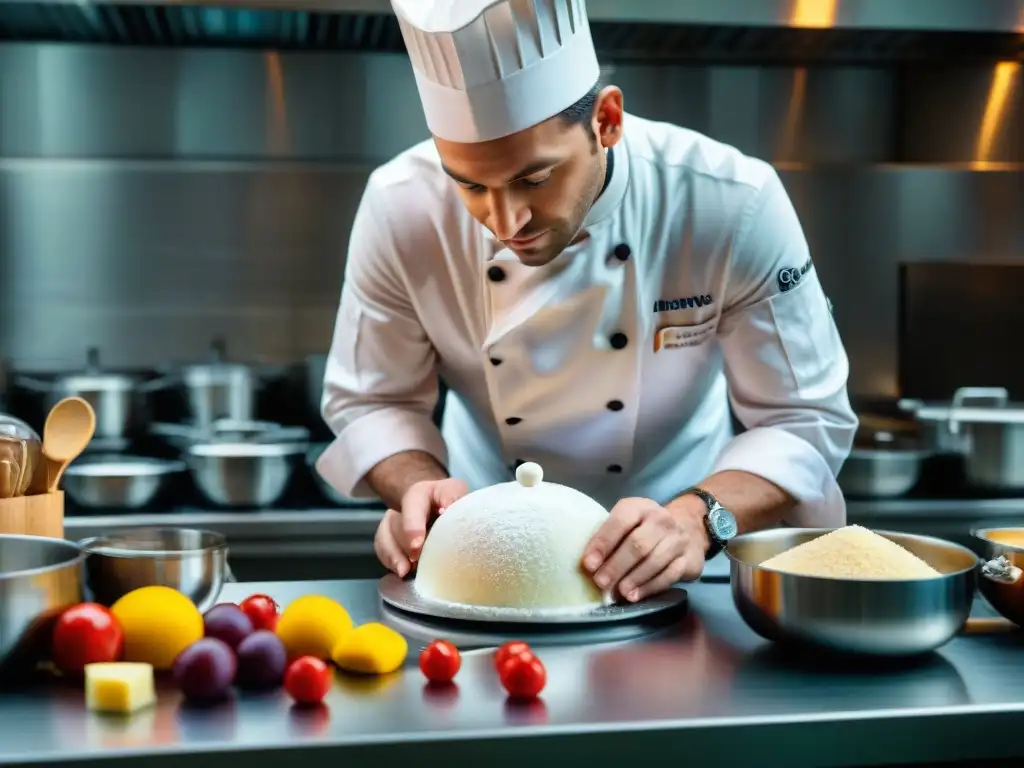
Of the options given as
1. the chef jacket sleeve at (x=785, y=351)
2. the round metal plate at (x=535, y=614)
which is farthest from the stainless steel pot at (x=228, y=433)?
the round metal plate at (x=535, y=614)

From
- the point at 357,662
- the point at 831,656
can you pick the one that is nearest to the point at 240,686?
the point at 357,662

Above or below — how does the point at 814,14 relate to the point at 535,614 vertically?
above

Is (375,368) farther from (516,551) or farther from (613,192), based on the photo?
(516,551)

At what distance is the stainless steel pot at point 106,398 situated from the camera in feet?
11.1

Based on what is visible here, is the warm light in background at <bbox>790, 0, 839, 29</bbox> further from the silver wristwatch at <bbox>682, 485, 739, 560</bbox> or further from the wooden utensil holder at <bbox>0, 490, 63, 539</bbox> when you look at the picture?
the wooden utensil holder at <bbox>0, 490, 63, 539</bbox>

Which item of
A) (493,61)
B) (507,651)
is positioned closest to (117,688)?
(507,651)

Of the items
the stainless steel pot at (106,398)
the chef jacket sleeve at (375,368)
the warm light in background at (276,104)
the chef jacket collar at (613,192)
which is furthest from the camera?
the warm light in background at (276,104)

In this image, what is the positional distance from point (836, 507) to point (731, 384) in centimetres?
29

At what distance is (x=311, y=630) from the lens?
129cm

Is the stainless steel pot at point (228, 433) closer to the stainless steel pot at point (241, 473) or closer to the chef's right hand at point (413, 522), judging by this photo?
the stainless steel pot at point (241, 473)

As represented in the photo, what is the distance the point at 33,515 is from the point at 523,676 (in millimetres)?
686

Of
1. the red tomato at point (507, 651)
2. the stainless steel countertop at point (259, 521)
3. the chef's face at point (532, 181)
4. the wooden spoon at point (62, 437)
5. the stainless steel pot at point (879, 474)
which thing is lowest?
the stainless steel countertop at point (259, 521)

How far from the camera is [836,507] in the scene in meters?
1.96

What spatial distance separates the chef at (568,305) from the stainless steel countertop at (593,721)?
39 centimetres
